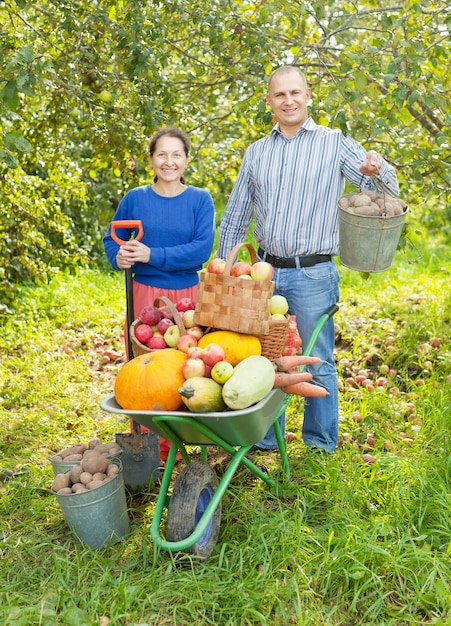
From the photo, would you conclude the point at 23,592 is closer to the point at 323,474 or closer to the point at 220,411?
the point at 220,411

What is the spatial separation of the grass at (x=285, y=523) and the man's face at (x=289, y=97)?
1.69m

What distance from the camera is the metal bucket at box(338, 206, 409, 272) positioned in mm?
2988

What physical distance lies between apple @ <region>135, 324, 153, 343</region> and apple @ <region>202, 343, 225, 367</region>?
356mm

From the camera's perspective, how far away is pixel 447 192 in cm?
474

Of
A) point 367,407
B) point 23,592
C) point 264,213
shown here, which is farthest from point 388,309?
point 23,592

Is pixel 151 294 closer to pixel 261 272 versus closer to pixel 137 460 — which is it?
pixel 137 460

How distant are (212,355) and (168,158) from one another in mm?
1297

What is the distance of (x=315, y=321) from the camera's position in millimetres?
3572

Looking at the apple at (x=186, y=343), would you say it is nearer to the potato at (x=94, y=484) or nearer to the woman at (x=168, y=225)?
the potato at (x=94, y=484)

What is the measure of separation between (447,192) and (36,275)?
3780 mm

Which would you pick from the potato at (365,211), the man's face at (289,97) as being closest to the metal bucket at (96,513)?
the potato at (365,211)

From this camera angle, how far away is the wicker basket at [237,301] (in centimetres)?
264

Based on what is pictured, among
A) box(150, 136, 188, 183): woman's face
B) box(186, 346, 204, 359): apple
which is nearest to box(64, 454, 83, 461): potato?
box(186, 346, 204, 359): apple

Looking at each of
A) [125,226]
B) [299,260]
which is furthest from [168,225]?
[299,260]
